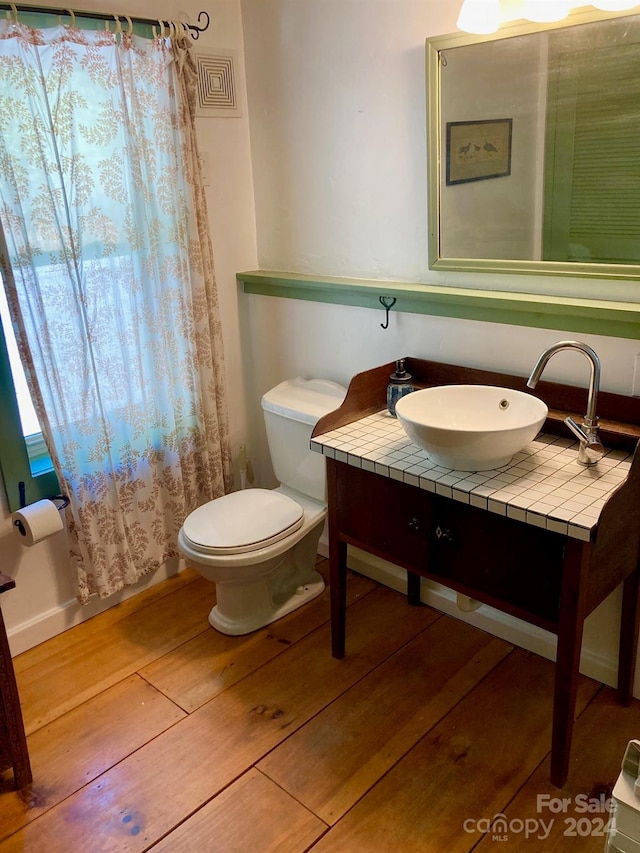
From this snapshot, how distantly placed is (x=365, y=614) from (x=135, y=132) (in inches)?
68.7

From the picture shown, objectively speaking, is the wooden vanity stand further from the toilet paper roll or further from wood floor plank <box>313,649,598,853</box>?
the toilet paper roll

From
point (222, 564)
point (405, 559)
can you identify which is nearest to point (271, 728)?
point (222, 564)

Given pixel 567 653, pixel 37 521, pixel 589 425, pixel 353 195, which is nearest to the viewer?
pixel 567 653

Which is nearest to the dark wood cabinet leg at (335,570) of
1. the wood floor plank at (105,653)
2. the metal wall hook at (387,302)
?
the wood floor plank at (105,653)

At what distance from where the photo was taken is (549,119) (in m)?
1.77

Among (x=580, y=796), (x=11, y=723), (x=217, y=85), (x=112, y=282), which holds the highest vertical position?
(x=217, y=85)

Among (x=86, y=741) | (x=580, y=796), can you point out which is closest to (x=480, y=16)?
(x=580, y=796)

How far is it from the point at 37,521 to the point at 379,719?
1.15 meters

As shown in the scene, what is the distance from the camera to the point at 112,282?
221cm

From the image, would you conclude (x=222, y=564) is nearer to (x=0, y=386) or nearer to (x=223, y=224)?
(x=0, y=386)

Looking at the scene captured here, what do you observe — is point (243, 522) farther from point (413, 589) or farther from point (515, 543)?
point (515, 543)

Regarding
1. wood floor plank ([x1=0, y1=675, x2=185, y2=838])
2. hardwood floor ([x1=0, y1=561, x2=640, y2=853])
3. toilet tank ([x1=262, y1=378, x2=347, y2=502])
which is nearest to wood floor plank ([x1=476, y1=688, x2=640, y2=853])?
hardwood floor ([x1=0, y1=561, x2=640, y2=853])

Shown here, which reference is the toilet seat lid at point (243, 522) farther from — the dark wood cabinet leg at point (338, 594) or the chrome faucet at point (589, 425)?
the chrome faucet at point (589, 425)

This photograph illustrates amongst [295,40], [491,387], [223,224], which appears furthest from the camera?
[223,224]
